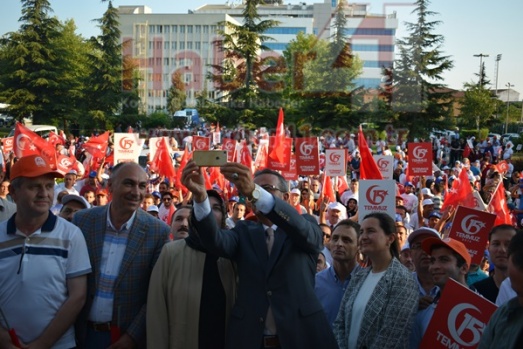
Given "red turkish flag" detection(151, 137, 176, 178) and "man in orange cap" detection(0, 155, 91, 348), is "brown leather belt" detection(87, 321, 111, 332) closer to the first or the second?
"man in orange cap" detection(0, 155, 91, 348)

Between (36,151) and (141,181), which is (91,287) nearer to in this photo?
(141,181)

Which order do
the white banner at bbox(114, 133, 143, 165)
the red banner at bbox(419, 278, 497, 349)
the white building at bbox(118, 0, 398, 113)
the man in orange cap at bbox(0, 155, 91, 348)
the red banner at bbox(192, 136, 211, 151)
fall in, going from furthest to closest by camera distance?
1. the white building at bbox(118, 0, 398, 113)
2. the red banner at bbox(192, 136, 211, 151)
3. the white banner at bbox(114, 133, 143, 165)
4. the man in orange cap at bbox(0, 155, 91, 348)
5. the red banner at bbox(419, 278, 497, 349)

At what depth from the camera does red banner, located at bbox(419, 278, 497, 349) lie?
3404mm

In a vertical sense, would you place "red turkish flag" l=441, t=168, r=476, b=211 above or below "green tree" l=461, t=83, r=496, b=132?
below

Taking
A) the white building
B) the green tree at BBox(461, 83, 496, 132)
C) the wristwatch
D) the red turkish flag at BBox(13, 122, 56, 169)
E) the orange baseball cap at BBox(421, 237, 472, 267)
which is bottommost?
the orange baseball cap at BBox(421, 237, 472, 267)

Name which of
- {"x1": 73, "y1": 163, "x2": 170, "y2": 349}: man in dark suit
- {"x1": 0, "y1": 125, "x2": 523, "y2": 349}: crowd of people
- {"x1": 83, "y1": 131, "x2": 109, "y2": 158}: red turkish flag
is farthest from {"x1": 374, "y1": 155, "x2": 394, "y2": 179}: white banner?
{"x1": 73, "y1": 163, "x2": 170, "y2": 349}: man in dark suit

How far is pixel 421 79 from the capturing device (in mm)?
42250

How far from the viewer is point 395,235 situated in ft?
14.1

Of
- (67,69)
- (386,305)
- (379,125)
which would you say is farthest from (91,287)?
(67,69)

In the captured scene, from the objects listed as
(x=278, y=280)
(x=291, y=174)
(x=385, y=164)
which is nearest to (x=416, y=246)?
(x=278, y=280)

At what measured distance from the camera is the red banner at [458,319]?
3.40 meters

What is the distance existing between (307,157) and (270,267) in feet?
33.9

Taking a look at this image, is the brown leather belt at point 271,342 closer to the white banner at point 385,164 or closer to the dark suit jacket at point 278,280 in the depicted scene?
the dark suit jacket at point 278,280

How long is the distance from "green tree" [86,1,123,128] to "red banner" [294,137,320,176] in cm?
3872
